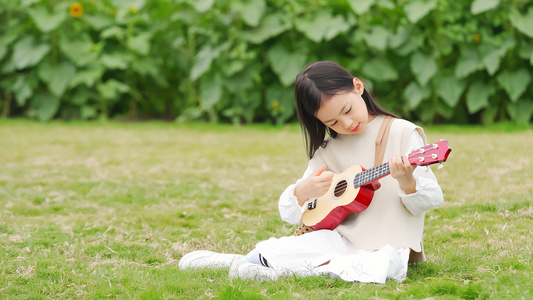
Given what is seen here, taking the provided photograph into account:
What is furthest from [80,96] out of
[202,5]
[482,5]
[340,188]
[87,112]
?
[340,188]

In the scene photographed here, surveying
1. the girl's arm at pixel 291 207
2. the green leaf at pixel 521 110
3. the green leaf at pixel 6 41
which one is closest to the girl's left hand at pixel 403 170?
the girl's arm at pixel 291 207

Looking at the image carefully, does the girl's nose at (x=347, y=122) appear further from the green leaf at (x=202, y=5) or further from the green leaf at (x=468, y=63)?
the green leaf at (x=202, y=5)

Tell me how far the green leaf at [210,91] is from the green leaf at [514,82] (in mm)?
3279

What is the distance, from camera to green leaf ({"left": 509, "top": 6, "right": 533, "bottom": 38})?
262 inches

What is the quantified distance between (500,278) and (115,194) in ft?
9.15

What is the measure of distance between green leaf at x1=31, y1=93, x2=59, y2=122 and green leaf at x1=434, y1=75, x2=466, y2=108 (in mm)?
4951

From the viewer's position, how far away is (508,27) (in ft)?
22.9

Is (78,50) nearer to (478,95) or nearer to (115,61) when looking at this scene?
(115,61)

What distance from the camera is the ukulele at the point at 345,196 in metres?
2.46

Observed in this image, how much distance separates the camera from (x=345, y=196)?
2.59 metres

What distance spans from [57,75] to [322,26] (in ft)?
11.7

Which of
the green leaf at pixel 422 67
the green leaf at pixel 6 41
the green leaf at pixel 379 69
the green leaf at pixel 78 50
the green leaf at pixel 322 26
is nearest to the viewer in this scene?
the green leaf at pixel 422 67

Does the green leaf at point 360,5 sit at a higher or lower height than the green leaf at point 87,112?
higher

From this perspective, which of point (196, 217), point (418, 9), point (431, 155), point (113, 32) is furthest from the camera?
point (113, 32)
